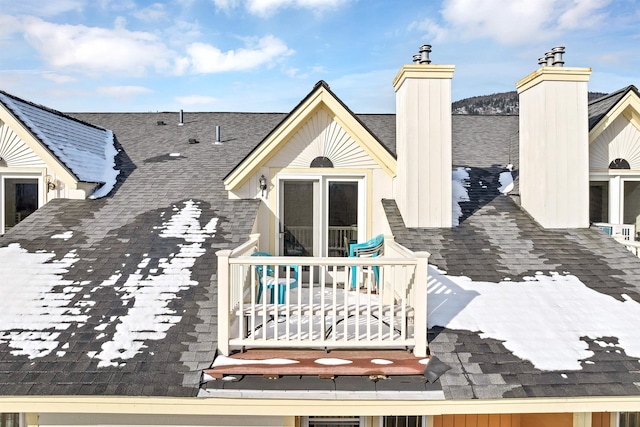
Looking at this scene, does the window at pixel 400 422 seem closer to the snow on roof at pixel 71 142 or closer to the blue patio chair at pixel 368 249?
the blue patio chair at pixel 368 249

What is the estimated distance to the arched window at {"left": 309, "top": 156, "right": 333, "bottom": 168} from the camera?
8.01m

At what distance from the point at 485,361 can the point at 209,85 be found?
656 inches

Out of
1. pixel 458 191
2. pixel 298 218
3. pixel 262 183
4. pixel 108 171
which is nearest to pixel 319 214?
pixel 298 218

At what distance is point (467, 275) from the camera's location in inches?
234

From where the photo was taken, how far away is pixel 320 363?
436cm

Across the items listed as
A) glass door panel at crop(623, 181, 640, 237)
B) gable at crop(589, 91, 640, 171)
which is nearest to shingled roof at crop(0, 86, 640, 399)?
glass door panel at crop(623, 181, 640, 237)

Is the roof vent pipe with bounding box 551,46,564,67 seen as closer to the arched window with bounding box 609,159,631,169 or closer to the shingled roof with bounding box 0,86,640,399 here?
the arched window with bounding box 609,159,631,169

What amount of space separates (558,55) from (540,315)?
5.11 meters

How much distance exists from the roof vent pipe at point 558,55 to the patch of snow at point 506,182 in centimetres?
243

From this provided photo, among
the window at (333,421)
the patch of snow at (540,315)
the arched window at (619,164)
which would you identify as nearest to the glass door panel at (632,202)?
the arched window at (619,164)

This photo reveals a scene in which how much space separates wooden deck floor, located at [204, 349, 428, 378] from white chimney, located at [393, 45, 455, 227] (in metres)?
3.17

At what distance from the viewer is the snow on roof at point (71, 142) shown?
804cm

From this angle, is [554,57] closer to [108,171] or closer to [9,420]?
[108,171]

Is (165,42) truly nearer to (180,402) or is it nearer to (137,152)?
(137,152)
